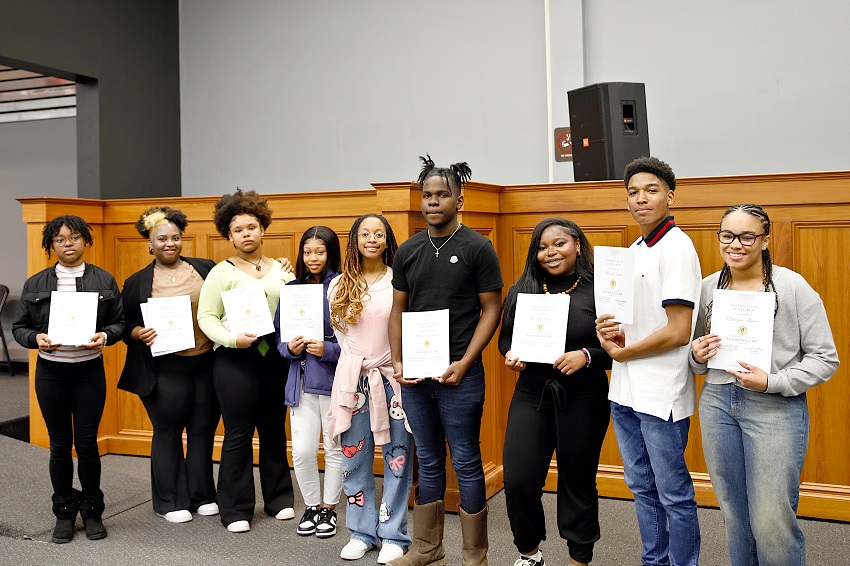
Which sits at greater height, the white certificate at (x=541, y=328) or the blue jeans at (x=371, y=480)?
the white certificate at (x=541, y=328)

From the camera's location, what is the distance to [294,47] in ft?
21.7

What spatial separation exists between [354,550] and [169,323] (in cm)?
137

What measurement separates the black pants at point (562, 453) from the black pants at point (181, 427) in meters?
1.78

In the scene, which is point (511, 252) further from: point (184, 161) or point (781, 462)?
point (184, 161)

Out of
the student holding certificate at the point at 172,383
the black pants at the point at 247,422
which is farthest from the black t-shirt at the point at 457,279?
the student holding certificate at the point at 172,383

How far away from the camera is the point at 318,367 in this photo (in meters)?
3.70

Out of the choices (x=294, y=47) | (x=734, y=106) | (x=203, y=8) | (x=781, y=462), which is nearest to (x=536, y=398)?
(x=781, y=462)

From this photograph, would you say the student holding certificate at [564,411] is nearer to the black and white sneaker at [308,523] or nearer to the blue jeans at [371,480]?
the blue jeans at [371,480]

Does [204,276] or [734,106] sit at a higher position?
[734,106]

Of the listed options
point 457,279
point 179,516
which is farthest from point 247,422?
point 457,279

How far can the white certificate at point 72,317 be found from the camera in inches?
144

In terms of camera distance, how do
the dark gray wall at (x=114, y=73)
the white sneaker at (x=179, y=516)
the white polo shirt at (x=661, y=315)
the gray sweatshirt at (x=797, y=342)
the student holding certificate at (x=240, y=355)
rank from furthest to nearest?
1. the dark gray wall at (x=114, y=73)
2. the white sneaker at (x=179, y=516)
3. the student holding certificate at (x=240, y=355)
4. the white polo shirt at (x=661, y=315)
5. the gray sweatshirt at (x=797, y=342)

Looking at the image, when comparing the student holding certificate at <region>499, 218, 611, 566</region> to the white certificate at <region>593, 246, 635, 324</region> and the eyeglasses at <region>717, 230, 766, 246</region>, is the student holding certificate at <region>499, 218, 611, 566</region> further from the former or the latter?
the eyeglasses at <region>717, 230, 766, 246</region>

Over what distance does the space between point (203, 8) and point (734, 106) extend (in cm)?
429
